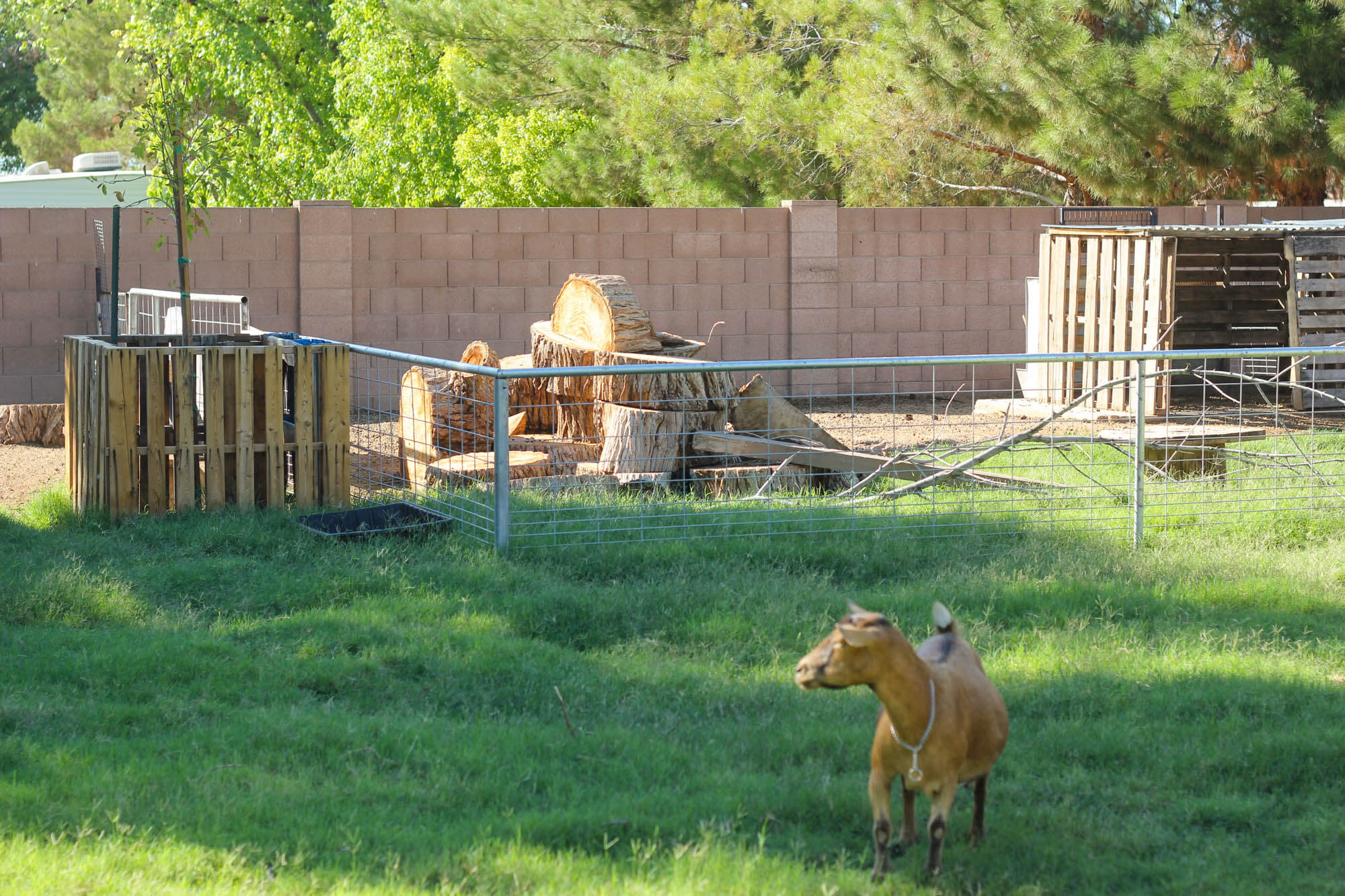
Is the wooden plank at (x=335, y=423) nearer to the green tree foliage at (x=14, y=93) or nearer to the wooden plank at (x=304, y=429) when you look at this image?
the wooden plank at (x=304, y=429)

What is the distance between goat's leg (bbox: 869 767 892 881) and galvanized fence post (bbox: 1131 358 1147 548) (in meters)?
4.33

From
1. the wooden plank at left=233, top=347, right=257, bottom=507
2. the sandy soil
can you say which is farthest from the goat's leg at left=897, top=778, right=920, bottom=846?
the sandy soil

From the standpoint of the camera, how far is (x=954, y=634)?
4082mm

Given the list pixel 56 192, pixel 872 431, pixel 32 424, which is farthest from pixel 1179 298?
pixel 56 192

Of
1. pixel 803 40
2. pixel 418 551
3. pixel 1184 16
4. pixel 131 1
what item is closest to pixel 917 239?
pixel 1184 16

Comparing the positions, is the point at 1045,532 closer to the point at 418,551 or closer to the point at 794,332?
the point at 418,551

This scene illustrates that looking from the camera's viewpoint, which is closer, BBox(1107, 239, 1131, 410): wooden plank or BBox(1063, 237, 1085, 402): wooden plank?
BBox(1107, 239, 1131, 410): wooden plank

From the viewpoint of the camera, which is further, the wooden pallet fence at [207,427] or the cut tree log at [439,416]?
the cut tree log at [439,416]

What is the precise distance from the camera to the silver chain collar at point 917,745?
3.65m

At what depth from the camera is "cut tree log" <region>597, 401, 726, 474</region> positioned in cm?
912

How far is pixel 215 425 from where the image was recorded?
8.12 metres

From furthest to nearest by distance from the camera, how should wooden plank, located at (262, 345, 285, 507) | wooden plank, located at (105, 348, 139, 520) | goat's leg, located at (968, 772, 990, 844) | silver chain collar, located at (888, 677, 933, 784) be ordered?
wooden plank, located at (262, 345, 285, 507) < wooden plank, located at (105, 348, 139, 520) < goat's leg, located at (968, 772, 990, 844) < silver chain collar, located at (888, 677, 933, 784)

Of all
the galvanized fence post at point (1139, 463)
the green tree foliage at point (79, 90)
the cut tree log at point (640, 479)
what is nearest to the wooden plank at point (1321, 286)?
the galvanized fence post at point (1139, 463)

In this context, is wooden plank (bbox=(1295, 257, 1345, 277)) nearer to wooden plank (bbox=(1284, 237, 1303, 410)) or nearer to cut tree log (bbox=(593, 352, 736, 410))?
wooden plank (bbox=(1284, 237, 1303, 410))
